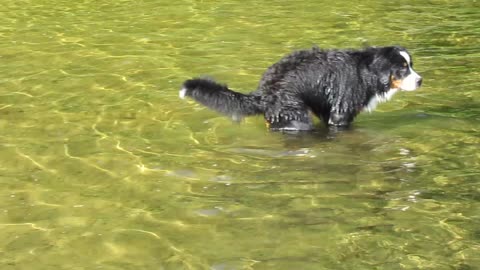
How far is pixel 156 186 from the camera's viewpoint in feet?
19.5

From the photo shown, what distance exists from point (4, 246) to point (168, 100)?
329 cm

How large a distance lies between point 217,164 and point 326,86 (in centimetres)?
140

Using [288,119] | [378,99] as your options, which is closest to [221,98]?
[288,119]

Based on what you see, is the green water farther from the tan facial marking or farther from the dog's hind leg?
the tan facial marking

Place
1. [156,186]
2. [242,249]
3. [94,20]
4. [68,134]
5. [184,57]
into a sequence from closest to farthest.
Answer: [242,249]
[156,186]
[68,134]
[184,57]
[94,20]

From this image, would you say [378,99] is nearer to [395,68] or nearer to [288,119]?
[395,68]

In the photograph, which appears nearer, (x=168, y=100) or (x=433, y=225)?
(x=433, y=225)

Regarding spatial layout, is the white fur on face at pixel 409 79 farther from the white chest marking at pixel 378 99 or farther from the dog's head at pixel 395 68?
the white chest marking at pixel 378 99

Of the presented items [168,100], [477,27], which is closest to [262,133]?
[168,100]

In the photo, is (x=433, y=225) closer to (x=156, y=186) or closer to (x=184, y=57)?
(x=156, y=186)

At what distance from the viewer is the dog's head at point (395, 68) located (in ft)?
24.0

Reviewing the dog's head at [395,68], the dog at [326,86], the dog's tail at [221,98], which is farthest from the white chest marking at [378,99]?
the dog's tail at [221,98]

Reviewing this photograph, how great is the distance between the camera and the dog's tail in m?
6.60

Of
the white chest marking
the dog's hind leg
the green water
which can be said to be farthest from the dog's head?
the dog's hind leg
